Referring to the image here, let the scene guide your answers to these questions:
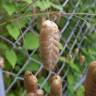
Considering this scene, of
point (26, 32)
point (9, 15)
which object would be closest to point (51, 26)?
point (9, 15)

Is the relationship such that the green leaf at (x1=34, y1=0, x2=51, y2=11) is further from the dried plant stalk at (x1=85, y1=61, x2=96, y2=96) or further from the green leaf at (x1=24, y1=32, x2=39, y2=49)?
the dried plant stalk at (x1=85, y1=61, x2=96, y2=96)

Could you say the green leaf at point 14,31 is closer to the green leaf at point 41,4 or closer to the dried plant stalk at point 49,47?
the green leaf at point 41,4

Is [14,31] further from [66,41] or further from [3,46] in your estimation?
[66,41]

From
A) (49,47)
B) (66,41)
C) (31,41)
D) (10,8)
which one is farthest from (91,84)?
(66,41)

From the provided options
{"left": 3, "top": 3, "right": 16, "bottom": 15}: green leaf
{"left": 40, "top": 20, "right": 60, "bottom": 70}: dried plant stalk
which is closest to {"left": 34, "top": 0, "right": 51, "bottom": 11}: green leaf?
{"left": 3, "top": 3, "right": 16, "bottom": 15}: green leaf

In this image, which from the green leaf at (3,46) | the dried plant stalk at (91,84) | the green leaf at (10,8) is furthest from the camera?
the green leaf at (3,46)

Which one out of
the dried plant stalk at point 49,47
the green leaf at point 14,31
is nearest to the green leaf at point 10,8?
the green leaf at point 14,31
